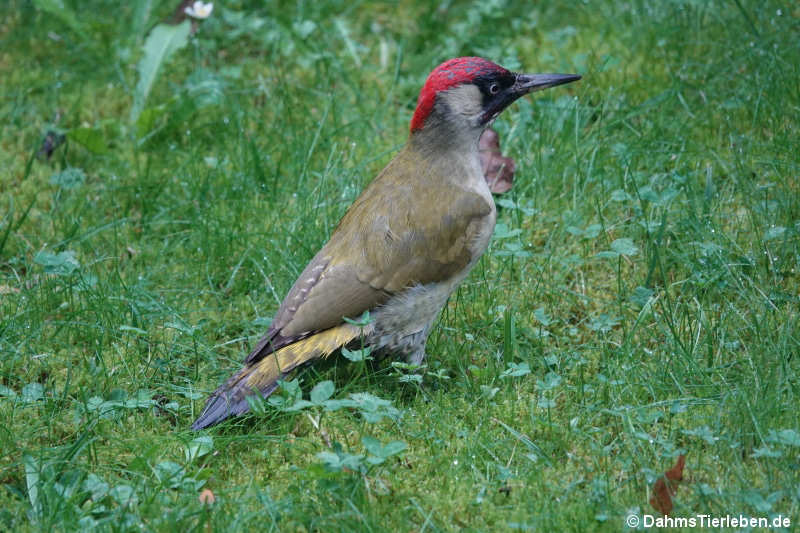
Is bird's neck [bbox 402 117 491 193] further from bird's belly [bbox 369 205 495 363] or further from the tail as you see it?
the tail

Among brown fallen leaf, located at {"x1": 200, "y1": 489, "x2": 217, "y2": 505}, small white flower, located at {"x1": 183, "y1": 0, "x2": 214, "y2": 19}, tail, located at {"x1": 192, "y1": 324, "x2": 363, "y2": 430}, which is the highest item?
small white flower, located at {"x1": 183, "y1": 0, "x2": 214, "y2": 19}

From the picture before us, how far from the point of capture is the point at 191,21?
21.3ft

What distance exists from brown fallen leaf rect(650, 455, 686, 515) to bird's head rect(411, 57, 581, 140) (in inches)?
68.7

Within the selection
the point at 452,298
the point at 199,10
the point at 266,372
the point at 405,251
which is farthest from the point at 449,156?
the point at 199,10

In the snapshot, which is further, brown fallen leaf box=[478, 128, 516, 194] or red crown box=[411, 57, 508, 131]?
brown fallen leaf box=[478, 128, 516, 194]

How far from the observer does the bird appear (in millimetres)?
3855

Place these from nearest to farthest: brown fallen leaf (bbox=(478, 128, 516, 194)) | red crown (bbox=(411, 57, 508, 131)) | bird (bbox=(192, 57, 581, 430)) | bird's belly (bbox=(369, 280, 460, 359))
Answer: bird (bbox=(192, 57, 581, 430)) → bird's belly (bbox=(369, 280, 460, 359)) → red crown (bbox=(411, 57, 508, 131)) → brown fallen leaf (bbox=(478, 128, 516, 194))

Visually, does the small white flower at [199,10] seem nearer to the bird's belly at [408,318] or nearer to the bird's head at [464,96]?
the bird's head at [464,96]

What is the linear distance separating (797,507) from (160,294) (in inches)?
113

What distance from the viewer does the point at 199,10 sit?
20.5 feet

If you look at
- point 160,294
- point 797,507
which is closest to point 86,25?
point 160,294

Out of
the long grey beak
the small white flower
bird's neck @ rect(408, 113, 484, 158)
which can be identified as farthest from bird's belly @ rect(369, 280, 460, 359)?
the small white flower

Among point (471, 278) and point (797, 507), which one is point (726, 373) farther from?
point (471, 278)

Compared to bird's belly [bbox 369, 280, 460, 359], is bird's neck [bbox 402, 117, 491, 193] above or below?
above
